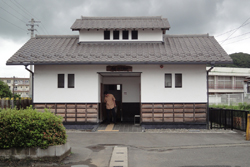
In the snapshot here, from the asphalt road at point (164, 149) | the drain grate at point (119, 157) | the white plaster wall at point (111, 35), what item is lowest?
the asphalt road at point (164, 149)

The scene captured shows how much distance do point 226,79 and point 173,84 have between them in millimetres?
41881

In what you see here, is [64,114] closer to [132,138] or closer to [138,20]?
[132,138]

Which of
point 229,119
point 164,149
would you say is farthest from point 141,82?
point 164,149

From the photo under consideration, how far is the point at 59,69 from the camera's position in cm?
1336

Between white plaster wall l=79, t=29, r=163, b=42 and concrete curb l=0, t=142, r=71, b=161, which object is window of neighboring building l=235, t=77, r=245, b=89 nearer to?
white plaster wall l=79, t=29, r=163, b=42

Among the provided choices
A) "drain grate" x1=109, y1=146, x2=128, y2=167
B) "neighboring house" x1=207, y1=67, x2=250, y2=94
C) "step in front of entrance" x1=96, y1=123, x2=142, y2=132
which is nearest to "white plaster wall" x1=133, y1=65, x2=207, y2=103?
"step in front of entrance" x1=96, y1=123, x2=142, y2=132

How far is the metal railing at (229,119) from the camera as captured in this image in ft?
39.7

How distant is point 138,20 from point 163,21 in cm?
160

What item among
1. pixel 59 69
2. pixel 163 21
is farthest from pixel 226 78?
pixel 59 69

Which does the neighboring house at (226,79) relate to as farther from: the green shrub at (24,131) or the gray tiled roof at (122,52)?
the green shrub at (24,131)

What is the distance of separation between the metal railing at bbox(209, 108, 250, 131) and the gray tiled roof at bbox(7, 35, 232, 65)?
2.66m

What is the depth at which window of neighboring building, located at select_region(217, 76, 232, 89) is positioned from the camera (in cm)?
5066

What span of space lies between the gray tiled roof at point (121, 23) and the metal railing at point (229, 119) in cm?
576

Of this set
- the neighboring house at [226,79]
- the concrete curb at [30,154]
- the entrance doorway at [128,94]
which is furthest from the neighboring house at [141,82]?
the neighboring house at [226,79]
